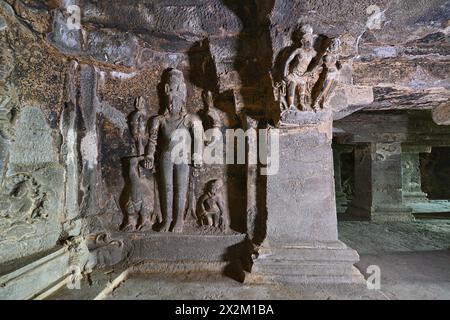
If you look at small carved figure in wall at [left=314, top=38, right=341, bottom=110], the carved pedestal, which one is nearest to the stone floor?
the carved pedestal

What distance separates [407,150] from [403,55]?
243 inches

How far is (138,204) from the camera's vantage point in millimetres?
2879

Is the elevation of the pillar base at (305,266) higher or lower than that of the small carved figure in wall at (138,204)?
lower

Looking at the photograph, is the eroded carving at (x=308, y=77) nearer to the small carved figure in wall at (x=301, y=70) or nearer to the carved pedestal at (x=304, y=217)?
the small carved figure in wall at (x=301, y=70)

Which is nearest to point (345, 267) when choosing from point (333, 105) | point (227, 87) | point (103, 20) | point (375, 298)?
point (375, 298)

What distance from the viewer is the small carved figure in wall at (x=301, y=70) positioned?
7.88ft

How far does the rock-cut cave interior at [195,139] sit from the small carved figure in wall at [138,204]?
0.02m

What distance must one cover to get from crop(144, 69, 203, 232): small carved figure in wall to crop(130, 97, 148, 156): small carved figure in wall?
0.26 feet

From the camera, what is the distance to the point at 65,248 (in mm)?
2482

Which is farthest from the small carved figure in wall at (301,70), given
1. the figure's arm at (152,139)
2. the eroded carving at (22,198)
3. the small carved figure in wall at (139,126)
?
the eroded carving at (22,198)

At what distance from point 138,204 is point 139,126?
0.80 metres

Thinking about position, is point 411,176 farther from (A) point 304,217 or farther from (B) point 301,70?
(B) point 301,70

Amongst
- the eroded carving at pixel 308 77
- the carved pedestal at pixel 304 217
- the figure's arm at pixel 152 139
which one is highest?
the eroded carving at pixel 308 77
